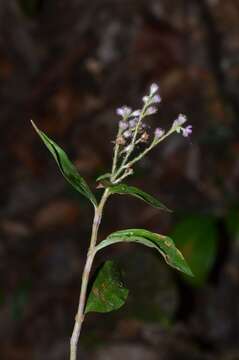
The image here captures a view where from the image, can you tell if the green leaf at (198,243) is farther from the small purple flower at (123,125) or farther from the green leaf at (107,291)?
the small purple flower at (123,125)

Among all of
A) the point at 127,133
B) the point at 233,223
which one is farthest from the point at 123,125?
the point at 233,223

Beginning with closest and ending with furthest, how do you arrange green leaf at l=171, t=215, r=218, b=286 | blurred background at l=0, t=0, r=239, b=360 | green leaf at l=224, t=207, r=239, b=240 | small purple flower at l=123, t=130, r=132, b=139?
small purple flower at l=123, t=130, r=132, b=139
green leaf at l=171, t=215, r=218, b=286
blurred background at l=0, t=0, r=239, b=360
green leaf at l=224, t=207, r=239, b=240

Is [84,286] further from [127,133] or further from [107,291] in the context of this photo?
[127,133]

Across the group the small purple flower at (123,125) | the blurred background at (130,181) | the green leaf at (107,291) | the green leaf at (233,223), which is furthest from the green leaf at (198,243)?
the small purple flower at (123,125)

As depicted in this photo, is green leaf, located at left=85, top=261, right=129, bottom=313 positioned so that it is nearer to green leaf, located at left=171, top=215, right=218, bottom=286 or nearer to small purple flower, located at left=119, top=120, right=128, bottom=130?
small purple flower, located at left=119, top=120, right=128, bottom=130

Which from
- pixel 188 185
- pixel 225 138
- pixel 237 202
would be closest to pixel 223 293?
pixel 237 202

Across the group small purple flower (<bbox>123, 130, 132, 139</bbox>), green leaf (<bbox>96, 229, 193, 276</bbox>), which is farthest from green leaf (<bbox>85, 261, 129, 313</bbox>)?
small purple flower (<bbox>123, 130, 132, 139</bbox>)

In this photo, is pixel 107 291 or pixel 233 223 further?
pixel 233 223
